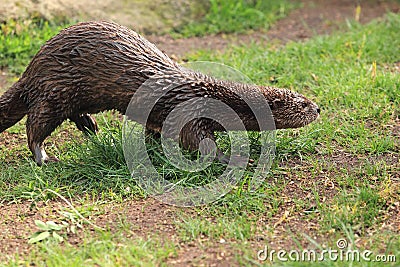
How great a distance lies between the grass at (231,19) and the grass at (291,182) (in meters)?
1.51

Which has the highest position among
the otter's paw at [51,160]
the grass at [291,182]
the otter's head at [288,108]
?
the otter's head at [288,108]

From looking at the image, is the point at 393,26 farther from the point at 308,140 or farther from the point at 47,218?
the point at 47,218

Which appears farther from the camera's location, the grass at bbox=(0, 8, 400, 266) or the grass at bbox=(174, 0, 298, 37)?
the grass at bbox=(174, 0, 298, 37)

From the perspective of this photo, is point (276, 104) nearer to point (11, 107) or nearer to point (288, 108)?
point (288, 108)

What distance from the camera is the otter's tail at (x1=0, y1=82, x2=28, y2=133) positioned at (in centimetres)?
482

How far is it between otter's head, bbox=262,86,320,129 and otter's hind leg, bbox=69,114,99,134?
1.40m

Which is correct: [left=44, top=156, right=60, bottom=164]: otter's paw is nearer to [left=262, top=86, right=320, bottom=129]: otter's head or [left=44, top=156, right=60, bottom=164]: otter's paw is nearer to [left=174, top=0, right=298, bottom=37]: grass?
[left=262, top=86, right=320, bottom=129]: otter's head

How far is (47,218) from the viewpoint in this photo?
4039mm

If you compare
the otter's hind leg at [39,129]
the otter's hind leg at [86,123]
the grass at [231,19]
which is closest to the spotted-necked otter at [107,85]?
the otter's hind leg at [39,129]

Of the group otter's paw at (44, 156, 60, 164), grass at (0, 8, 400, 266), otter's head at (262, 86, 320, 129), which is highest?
otter's head at (262, 86, 320, 129)

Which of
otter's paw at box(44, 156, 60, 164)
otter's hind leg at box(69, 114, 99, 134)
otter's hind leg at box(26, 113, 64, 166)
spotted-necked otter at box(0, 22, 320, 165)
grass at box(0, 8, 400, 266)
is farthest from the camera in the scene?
otter's hind leg at box(69, 114, 99, 134)

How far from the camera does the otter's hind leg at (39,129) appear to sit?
182 inches

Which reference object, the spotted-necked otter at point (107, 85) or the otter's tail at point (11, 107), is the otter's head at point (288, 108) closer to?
the spotted-necked otter at point (107, 85)

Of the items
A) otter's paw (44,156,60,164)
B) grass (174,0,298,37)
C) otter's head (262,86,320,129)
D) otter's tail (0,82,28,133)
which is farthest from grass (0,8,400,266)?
grass (174,0,298,37)
